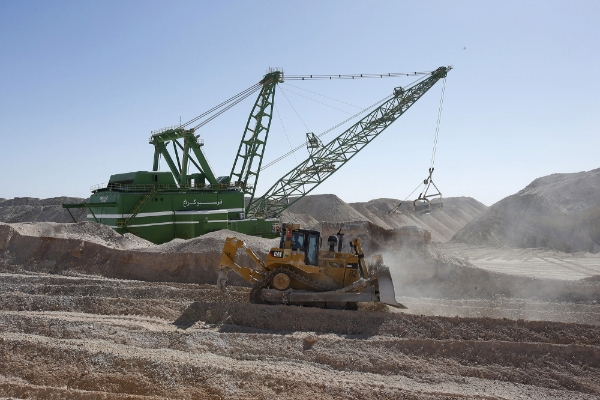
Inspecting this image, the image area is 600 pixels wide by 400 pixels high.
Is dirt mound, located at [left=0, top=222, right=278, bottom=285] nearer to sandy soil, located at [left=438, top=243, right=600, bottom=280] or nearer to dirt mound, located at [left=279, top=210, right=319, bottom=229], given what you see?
sandy soil, located at [left=438, top=243, right=600, bottom=280]

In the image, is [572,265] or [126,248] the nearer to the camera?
[126,248]

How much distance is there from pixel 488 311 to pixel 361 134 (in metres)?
15.2

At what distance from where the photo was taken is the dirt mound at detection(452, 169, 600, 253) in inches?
1088

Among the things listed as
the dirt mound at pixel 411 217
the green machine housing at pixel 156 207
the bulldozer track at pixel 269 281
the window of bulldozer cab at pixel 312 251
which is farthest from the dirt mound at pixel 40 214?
the window of bulldozer cab at pixel 312 251

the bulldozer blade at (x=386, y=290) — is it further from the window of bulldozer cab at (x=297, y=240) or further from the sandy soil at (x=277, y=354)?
the window of bulldozer cab at (x=297, y=240)

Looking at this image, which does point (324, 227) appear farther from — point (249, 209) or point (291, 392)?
point (291, 392)

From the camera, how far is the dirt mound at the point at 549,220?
27625 mm

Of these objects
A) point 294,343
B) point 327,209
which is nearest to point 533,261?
point 294,343

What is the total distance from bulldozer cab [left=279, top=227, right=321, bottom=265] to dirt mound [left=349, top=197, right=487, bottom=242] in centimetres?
3305

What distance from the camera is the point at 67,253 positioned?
13977 mm

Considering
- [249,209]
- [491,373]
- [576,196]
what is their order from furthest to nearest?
[576,196] < [249,209] < [491,373]

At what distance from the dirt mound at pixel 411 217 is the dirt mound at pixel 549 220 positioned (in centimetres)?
997

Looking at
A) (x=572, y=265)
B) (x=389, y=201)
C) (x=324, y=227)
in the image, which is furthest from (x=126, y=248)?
(x=389, y=201)

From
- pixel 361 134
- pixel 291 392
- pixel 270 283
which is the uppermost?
pixel 361 134
